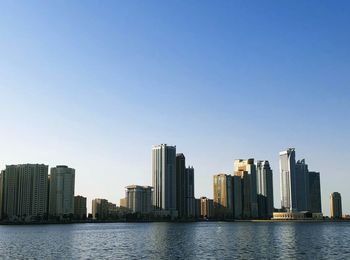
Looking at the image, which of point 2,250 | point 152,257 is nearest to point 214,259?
point 152,257

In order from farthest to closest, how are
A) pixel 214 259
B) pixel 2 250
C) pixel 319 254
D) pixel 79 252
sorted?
pixel 2 250 → pixel 79 252 → pixel 319 254 → pixel 214 259

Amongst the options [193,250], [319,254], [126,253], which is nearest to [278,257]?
[319,254]

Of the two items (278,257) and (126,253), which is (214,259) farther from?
(126,253)

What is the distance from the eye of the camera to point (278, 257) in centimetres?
9288

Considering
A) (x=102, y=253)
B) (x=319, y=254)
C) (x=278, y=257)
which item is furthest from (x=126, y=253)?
(x=319, y=254)

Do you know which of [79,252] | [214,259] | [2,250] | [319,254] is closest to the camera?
[214,259]

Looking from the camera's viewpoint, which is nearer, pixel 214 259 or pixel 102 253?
pixel 214 259

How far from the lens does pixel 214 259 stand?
89.8 meters

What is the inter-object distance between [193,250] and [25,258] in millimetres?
37200

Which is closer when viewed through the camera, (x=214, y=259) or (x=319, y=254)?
(x=214, y=259)

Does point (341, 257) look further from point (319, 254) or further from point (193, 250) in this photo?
point (193, 250)

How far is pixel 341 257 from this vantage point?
306 feet

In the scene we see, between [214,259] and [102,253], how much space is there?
27.1 m

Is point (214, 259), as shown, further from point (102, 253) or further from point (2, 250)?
point (2, 250)
